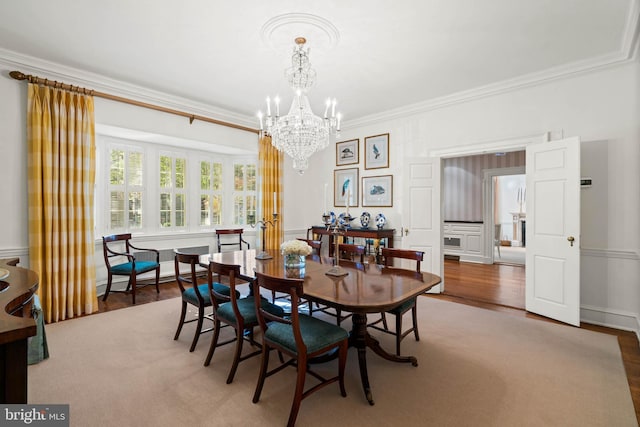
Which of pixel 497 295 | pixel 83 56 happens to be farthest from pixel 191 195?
pixel 497 295

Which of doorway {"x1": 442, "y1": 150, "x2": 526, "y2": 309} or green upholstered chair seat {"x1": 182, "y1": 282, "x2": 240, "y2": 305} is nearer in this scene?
green upholstered chair seat {"x1": 182, "y1": 282, "x2": 240, "y2": 305}

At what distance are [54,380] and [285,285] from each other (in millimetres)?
1983

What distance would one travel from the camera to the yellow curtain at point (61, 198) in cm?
338

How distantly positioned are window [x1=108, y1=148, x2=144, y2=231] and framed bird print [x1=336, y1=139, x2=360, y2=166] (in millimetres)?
3402

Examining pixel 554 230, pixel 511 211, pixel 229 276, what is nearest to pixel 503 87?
pixel 554 230

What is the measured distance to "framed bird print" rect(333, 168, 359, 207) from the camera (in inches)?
226

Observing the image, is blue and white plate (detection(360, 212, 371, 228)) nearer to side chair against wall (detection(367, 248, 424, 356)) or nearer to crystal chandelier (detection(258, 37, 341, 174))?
side chair against wall (detection(367, 248, 424, 356))

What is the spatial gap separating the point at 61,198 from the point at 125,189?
1372 millimetres

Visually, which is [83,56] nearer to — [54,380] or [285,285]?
[54,380]

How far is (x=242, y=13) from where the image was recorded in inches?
102

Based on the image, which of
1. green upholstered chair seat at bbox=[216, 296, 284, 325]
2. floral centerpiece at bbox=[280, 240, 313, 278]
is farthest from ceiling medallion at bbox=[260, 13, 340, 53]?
green upholstered chair seat at bbox=[216, 296, 284, 325]

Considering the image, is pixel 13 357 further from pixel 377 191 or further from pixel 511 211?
pixel 511 211

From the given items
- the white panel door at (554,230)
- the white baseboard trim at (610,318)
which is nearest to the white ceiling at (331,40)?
the white panel door at (554,230)

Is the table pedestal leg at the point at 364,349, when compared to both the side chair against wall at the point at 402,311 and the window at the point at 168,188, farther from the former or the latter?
the window at the point at 168,188
